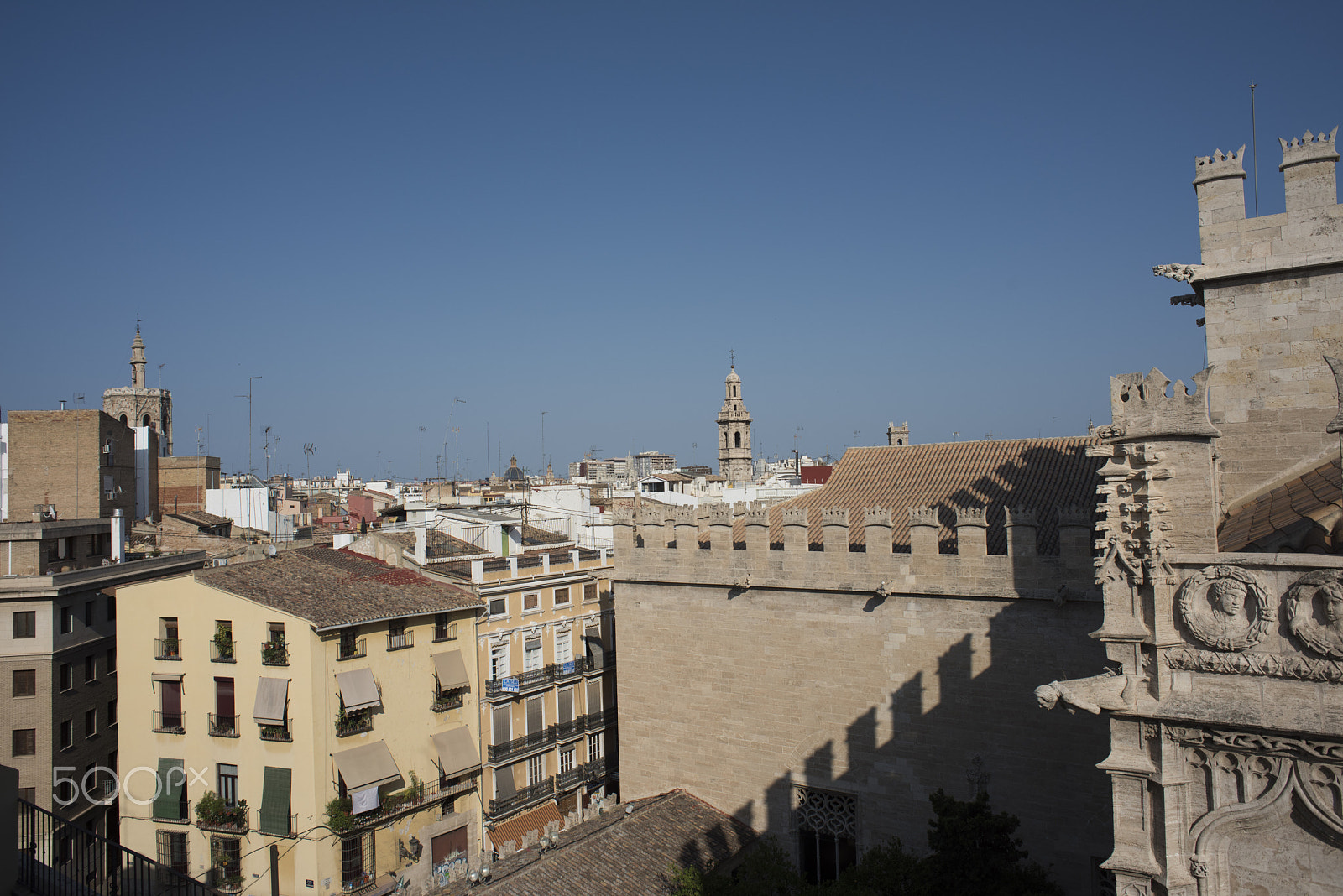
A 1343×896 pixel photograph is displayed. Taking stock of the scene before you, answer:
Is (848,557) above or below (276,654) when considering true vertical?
above

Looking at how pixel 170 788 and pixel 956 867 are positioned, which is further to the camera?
pixel 170 788

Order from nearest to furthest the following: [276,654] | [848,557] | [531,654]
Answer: [848,557], [276,654], [531,654]

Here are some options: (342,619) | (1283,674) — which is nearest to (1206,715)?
(1283,674)

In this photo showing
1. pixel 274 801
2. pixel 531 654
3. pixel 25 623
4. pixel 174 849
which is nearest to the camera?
pixel 274 801

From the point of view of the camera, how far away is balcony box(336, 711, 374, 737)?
20875 millimetres

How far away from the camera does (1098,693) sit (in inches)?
241

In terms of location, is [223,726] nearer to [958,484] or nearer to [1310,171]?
[958,484]

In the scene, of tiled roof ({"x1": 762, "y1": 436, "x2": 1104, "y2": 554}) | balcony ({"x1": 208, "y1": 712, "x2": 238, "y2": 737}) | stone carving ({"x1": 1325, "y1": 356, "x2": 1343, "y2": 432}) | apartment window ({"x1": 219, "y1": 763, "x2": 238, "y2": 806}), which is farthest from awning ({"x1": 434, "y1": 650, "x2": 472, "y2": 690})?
stone carving ({"x1": 1325, "y1": 356, "x2": 1343, "y2": 432})

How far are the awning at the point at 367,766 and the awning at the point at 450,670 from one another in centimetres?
214

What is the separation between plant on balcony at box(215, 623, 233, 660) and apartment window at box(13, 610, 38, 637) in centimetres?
502

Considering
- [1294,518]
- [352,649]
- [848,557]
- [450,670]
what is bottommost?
[450,670]

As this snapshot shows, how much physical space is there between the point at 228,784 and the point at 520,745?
7.43 m

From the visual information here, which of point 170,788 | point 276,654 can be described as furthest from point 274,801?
point 276,654

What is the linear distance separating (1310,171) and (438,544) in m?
25.1
